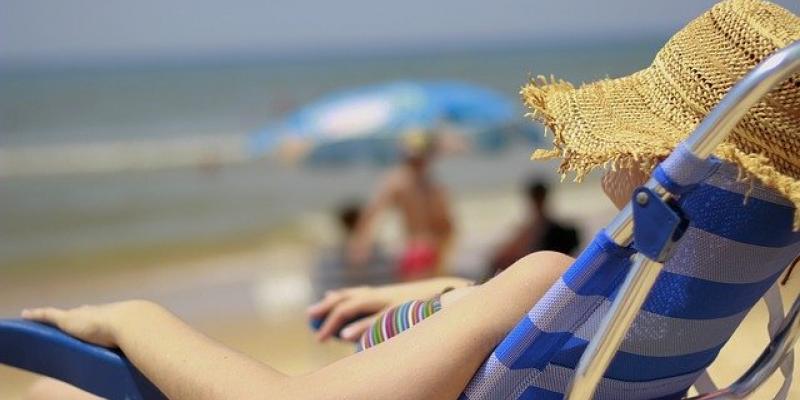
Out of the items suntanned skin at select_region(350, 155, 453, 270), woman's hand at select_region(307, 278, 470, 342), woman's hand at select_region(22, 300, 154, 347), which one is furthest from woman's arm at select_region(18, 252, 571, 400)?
suntanned skin at select_region(350, 155, 453, 270)

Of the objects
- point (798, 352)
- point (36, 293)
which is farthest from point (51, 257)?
point (798, 352)

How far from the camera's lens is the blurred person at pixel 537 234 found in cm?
626

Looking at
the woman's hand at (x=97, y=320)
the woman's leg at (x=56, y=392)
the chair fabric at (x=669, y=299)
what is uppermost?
the woman's hand at (x=97, y=320)

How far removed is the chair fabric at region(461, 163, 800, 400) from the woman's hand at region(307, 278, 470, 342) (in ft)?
2.19

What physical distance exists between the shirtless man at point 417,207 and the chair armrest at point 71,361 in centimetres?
483

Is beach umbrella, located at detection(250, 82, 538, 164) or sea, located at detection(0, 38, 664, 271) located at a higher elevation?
sea, located at detection(0, 38, 664, 271)

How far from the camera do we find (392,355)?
164 centimetres

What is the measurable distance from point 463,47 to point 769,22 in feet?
249

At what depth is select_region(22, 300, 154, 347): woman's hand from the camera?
195 centimetres

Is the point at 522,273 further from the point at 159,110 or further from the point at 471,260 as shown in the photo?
the point at 159,110

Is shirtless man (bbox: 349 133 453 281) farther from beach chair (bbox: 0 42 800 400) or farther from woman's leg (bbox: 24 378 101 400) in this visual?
beach chair (bbox: 0 42 800 400)

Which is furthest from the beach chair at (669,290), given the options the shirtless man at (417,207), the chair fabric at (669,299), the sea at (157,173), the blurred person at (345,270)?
the shirtless man at (417,207)

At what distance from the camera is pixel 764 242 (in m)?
1.63

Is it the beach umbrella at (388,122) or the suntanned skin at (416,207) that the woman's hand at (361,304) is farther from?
the beach umbrella at (388,122)
